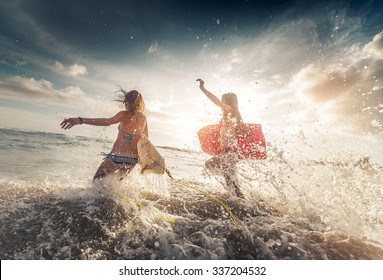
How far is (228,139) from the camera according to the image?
6328 millimetres

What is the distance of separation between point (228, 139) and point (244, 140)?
2.53 feet

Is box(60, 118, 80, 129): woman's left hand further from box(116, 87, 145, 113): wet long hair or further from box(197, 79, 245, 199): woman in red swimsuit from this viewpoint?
box(197, 79, 245, 199): woman in red swimsuit

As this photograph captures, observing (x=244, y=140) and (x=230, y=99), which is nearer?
(x=230, y=99)

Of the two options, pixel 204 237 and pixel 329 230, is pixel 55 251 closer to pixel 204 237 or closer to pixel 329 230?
pixel 204 237

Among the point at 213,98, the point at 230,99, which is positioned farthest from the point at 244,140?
the point at 213,98

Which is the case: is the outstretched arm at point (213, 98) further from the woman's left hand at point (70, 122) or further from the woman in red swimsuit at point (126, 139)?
the woman's left hand at point (70, 122)

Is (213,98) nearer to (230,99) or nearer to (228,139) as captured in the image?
(230,99)

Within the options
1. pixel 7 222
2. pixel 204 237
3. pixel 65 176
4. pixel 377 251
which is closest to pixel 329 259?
pixel 377 251

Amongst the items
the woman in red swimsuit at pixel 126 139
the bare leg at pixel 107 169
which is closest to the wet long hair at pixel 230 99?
the woman in red swimsuit at pixel 126 139

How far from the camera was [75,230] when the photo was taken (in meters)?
3.30

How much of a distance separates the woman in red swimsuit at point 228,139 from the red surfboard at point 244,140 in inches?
10.4

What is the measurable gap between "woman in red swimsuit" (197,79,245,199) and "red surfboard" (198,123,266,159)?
0.86 ft
